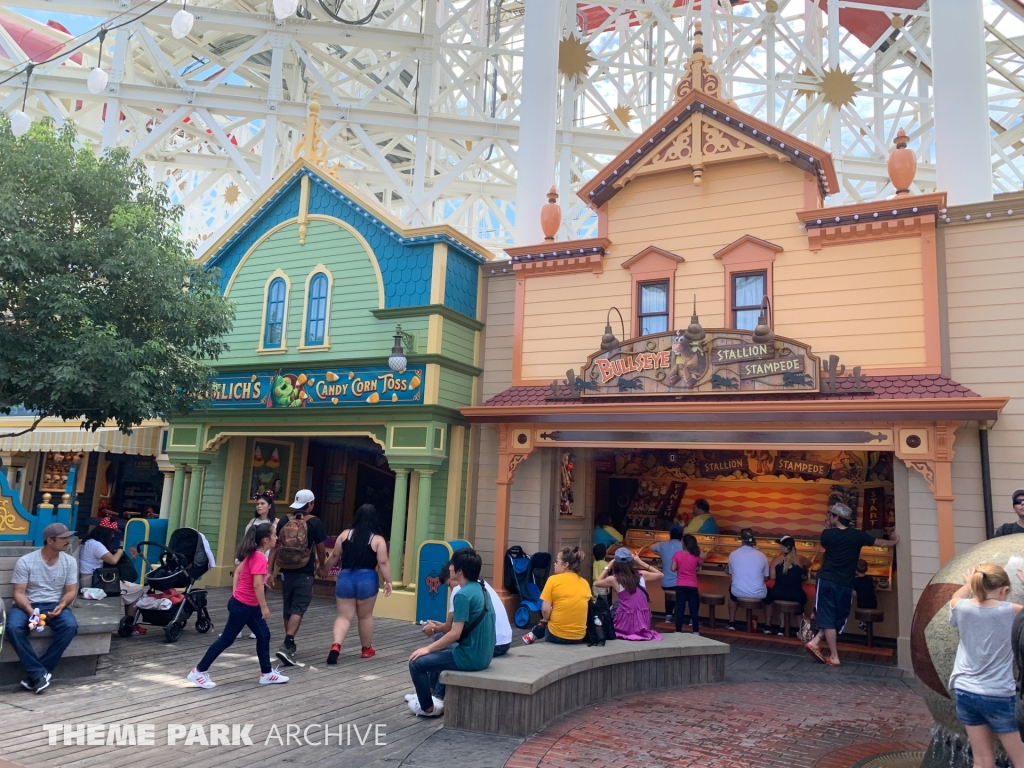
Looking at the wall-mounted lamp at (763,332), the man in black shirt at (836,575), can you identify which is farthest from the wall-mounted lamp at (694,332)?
the man in black shirt at (836,575)

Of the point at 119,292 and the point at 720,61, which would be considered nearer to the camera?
the point at 119,292

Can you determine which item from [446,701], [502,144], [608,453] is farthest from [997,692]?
[502,144]

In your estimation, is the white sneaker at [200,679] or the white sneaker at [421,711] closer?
the white sneaker at [421,711]

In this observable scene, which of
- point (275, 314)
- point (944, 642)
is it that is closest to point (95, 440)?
point (275, 314)

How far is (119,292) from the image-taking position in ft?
38.1

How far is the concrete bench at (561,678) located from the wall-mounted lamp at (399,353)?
6.26 meters

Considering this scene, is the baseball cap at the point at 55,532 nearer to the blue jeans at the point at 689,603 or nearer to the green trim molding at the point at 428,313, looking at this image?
the green trim molding at the point at 428,313

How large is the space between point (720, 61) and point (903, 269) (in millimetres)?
12545

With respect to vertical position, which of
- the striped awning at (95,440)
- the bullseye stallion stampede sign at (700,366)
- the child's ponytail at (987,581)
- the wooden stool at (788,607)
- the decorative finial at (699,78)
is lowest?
the wooden stool at (788,607)

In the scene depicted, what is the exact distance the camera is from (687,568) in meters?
11.0

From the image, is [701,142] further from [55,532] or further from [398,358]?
[55,532]

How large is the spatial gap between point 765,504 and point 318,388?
8464 mm

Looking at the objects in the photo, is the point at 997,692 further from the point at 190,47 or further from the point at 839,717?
the point at 190,47

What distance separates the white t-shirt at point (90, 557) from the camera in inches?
389
